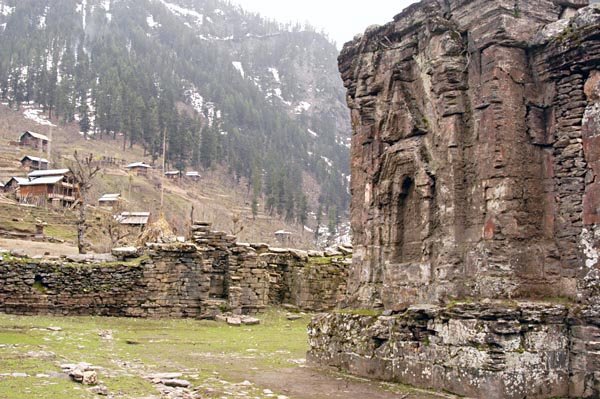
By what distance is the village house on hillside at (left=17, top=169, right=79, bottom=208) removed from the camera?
217 feet

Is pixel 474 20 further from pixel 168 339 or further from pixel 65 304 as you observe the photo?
pixel 65 304

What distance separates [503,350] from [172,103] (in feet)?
401

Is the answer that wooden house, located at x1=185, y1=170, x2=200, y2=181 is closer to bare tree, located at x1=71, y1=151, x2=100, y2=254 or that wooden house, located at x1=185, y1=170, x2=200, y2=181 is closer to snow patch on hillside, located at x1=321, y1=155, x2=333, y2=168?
snow patch on hillside, located at x1=321, y1=155, x2=333, y2=168

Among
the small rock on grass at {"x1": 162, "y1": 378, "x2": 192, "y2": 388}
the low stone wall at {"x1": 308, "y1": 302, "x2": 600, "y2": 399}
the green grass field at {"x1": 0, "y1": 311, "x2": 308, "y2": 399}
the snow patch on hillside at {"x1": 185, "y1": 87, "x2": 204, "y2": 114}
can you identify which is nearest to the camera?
the green grass field at {"x1": 0, "y1": 311, "x2": 308, "y2": 399}

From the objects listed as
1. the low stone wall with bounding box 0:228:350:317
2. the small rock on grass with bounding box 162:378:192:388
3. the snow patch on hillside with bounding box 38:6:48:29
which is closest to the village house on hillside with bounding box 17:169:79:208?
the low stone wall with bounding box 0:228:350:317

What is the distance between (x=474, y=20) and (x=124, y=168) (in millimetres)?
87142

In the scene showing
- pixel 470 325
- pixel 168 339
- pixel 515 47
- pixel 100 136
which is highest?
pixel 100 136

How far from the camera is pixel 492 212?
10062mm

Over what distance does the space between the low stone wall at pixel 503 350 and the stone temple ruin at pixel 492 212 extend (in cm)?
2

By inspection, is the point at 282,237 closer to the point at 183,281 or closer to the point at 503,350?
the point at 183,281

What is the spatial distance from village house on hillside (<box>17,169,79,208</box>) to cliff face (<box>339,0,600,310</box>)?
58.4 m

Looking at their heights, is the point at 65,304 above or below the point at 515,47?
below

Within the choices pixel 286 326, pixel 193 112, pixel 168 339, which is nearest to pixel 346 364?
pixel 168 339

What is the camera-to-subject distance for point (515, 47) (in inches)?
407
